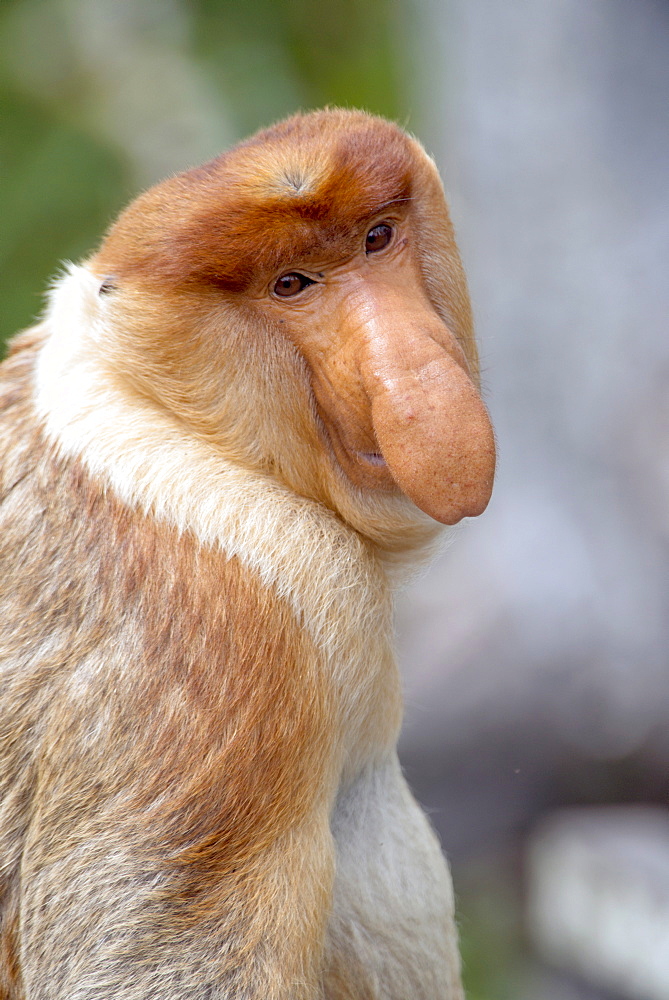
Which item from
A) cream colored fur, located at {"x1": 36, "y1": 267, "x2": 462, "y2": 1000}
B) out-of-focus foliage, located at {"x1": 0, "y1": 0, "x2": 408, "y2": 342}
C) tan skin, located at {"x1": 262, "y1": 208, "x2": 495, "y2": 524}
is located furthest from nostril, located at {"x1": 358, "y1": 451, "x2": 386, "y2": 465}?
out-of-focus foliage, located at {"x1": 0, "y1": 0, "x2": 408, "y2": 342}

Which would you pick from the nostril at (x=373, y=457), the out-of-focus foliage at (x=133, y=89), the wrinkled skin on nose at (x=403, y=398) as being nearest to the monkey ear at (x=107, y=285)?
the wrinkled skin on nose at (x=403, y=398)

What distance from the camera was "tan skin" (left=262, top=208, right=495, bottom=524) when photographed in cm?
203

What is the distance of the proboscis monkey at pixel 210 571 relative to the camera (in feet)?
7.18

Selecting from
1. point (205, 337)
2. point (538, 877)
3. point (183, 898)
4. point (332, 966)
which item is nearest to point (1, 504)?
point (205, 337)

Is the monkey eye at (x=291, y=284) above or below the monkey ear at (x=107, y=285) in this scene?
above

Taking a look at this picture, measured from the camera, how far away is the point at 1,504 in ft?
7.91

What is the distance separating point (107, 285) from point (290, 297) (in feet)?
1.41

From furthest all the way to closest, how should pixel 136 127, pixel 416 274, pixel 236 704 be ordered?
1. pixel 136 127
2. pixel 416 274
3. pixel 236 704

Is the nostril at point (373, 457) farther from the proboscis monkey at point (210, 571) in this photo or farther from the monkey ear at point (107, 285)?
the monkey ear at point (107, 285)

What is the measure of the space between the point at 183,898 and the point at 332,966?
52 cm

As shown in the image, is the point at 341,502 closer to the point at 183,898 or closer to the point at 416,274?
the point at 416,274

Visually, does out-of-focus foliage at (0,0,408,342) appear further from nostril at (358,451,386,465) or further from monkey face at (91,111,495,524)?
nostril at (358,451,386,465)

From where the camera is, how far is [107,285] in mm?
2377

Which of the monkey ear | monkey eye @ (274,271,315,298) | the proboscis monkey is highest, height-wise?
monkey eye @ (274,271,315,298)
